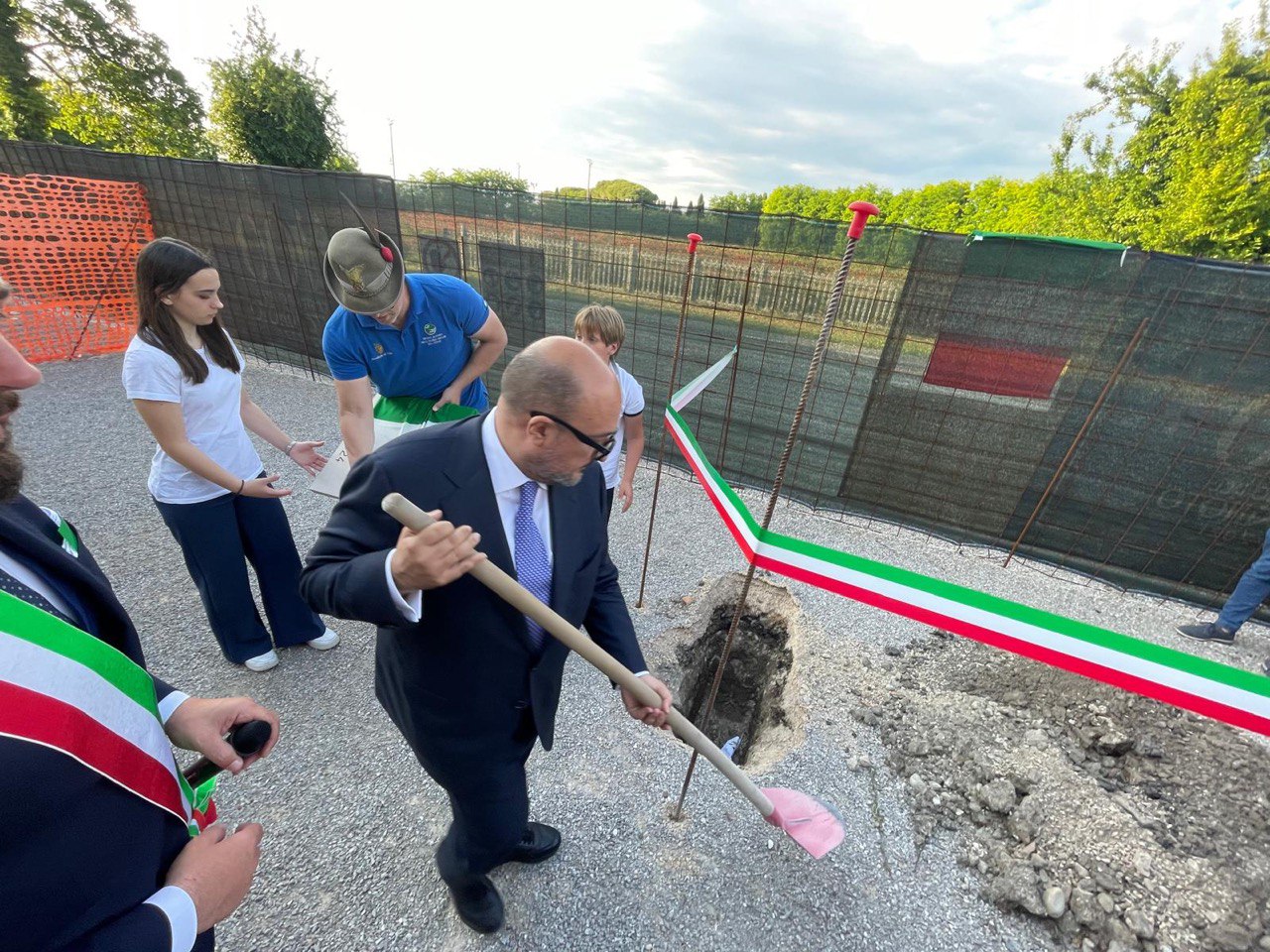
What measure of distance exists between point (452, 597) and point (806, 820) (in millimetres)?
1993

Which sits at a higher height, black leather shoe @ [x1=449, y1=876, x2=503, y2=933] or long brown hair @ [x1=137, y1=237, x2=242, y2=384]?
long brown hair @ [x1=137, y1=237, x2=242, y2=384]

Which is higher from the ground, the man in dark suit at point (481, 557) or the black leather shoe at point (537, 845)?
the man in dark suit at point (481, 557)

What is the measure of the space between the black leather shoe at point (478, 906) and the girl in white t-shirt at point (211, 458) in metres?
1.67

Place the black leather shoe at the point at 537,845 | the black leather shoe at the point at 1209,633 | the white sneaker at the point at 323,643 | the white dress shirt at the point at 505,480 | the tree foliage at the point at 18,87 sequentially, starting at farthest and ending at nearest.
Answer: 1. the tree foliage at the point at 18,87
2. the black leather shoe at the point at 1209,633
3. the white sneaker at the point at 323,643
4. the black leather shoe at the point at 537,845
5. the white dress shirt at the point at 505,480

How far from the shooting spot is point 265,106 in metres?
17.2

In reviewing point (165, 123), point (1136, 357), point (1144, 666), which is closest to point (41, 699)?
point (1144, 666)

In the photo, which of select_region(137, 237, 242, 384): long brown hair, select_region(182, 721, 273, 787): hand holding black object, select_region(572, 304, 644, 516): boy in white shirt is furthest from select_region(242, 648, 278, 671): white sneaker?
select_region(572, 304, 644, 516): boy in white shirt

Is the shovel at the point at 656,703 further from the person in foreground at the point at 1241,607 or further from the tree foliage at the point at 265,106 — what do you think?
the tree foliage at the point at 265,106

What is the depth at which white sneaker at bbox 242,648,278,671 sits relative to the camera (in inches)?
122

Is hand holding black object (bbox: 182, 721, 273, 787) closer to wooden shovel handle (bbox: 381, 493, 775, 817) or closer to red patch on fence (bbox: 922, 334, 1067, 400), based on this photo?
wooden shovel handle (bbox: 381, 493, 775, 817)

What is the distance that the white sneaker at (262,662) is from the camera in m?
3.11

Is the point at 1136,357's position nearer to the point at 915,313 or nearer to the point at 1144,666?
the point at 915,313

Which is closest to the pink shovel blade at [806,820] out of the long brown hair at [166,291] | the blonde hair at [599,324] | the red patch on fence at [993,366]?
the blonde hair at [599,324]

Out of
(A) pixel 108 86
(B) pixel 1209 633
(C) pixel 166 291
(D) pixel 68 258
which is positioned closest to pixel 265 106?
(A) pixel 108 86
